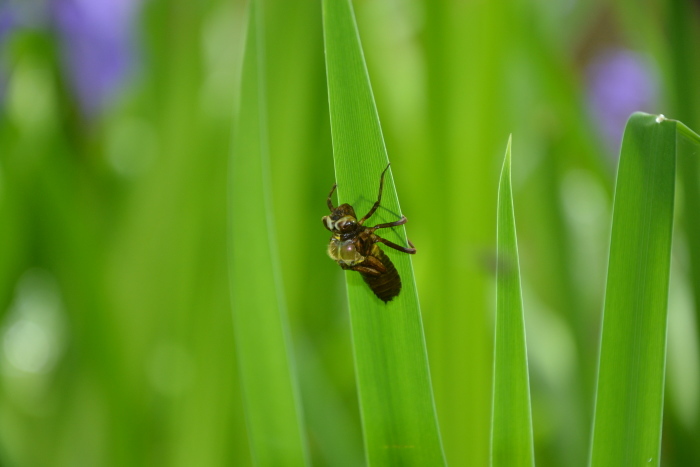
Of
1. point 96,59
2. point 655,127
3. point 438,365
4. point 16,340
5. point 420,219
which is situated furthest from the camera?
point 96,59

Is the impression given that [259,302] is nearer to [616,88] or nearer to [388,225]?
[388,225]

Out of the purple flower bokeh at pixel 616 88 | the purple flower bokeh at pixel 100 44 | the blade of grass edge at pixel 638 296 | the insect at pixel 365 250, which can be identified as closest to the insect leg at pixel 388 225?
the insect at pixel 365 250

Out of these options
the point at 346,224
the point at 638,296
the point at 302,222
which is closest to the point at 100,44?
the point at 302,222

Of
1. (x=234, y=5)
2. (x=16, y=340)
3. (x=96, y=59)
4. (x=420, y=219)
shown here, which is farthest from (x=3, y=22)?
(x=420, y=219)

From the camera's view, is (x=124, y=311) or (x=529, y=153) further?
(x=529, y=153)

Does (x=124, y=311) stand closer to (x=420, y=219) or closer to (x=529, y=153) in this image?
(x=420, y=219)

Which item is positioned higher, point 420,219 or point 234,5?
point 234,5

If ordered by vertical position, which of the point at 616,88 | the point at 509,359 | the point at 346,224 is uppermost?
the point at 616,88

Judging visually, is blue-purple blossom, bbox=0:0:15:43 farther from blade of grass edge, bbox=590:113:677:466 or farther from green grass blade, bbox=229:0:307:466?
blade of grass edge, bbox=590:113:677:466
